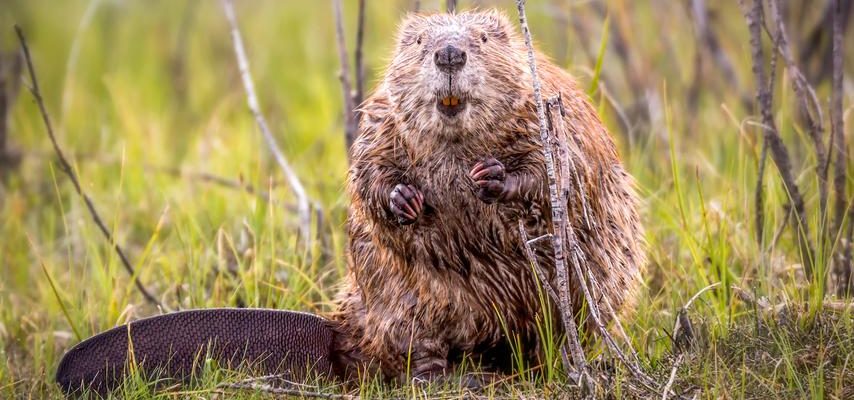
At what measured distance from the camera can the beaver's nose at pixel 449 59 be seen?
2.64 metres

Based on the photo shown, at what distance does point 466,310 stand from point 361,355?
0.36 meters

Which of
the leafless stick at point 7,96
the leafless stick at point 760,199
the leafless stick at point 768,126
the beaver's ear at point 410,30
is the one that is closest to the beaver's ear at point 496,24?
the beaver's ear at point 410,30

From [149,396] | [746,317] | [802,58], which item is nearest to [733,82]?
[802,58]

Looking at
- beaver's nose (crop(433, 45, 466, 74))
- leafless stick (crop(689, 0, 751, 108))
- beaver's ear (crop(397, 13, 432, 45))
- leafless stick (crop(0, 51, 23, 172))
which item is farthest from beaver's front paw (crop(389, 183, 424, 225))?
leafless stick (crop(0, 51, 23, 172))

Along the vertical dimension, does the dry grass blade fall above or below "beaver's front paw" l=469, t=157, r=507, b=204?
Result: below

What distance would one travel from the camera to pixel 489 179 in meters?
2.74

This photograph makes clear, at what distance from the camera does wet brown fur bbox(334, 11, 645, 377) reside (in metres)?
2.85

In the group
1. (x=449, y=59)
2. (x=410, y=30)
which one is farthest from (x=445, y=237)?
(x=410, y=30)

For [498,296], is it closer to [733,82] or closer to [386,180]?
[386,180]

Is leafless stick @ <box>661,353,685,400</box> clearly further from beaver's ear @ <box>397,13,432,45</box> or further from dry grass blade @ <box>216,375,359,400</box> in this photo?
beaver's ear @ <box>397,13,432,45</box>

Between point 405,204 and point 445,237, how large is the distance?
6.4 inches

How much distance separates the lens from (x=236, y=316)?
114 inches

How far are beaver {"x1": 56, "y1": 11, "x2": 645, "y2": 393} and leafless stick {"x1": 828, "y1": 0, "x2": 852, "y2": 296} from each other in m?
0.58

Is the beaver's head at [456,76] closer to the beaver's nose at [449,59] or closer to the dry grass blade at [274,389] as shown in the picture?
the beaver's nose at [449,59]
